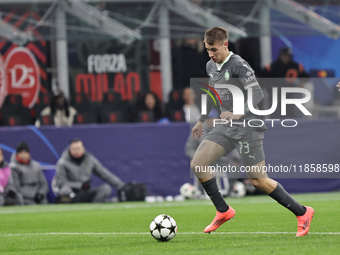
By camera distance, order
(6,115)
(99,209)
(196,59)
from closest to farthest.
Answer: (99,209)
(6,115)
(196,59)

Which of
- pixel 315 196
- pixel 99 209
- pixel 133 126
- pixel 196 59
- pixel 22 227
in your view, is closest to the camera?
pixel 22 227

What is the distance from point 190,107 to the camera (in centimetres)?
1516

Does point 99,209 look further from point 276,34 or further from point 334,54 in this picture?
point 334,54

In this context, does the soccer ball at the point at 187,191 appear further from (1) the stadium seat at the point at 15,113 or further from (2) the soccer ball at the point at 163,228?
(2) the soccer ball at the point at 163,228

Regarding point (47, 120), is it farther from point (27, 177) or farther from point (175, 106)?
point (175, 106)

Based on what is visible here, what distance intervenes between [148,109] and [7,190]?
368cm

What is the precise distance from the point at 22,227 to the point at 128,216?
1934mm

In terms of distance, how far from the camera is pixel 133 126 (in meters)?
14.9

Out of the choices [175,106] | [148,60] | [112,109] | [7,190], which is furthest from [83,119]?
[148,60]

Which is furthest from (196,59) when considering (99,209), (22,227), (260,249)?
(260,249)

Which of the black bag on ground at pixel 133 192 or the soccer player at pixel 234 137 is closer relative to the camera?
the soccer player at pixel 234 137

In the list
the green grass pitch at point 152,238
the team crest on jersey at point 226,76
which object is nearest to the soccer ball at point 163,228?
the green grass pitch at point 152,238

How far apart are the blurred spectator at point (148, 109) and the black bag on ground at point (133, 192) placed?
1946 millimetres

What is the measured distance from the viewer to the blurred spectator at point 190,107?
15.1m
